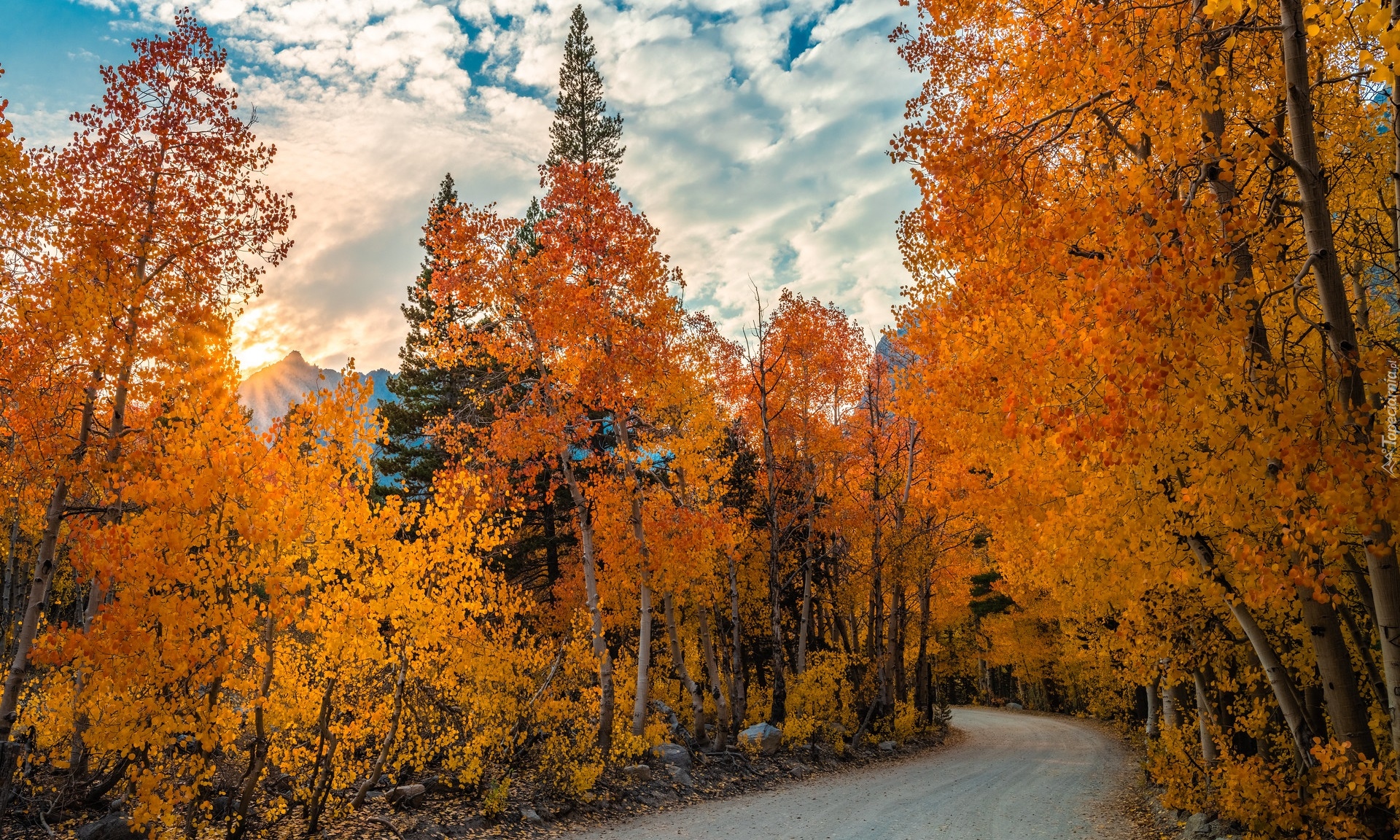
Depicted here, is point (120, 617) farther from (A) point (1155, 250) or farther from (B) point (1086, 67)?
(B) point (1086, 67)

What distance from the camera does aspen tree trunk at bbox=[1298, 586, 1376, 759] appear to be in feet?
15.7

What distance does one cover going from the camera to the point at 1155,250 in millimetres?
4297

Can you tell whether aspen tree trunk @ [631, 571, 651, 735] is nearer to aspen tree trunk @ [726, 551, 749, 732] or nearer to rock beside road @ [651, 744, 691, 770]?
rock beside road @ [651, 744, 691, 770]

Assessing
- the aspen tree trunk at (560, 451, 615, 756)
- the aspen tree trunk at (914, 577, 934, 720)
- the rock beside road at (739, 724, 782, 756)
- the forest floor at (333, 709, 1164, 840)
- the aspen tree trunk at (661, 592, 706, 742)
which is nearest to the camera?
the forest floor at (333, 709, 1164, 840)

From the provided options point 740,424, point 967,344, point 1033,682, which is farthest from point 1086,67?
point 1033,682

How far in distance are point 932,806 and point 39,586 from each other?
11623 millimetres

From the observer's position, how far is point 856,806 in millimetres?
10234

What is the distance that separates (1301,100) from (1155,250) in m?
1.05

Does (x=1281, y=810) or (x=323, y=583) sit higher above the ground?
(x=323, y=583)

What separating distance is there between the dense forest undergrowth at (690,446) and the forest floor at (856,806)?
2.00 feet

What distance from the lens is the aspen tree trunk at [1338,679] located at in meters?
4.79

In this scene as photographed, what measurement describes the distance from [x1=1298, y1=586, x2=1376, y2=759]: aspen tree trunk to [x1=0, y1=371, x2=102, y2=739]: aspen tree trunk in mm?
11367

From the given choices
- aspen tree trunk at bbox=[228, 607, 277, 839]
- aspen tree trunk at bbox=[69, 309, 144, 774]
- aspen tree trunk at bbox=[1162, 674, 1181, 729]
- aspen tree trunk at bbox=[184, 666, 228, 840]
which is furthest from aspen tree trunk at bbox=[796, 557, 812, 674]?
aspen tree trunk at bbox=[69, 309, 144, 774]


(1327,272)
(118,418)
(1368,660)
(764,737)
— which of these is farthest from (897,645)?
(118,418)
